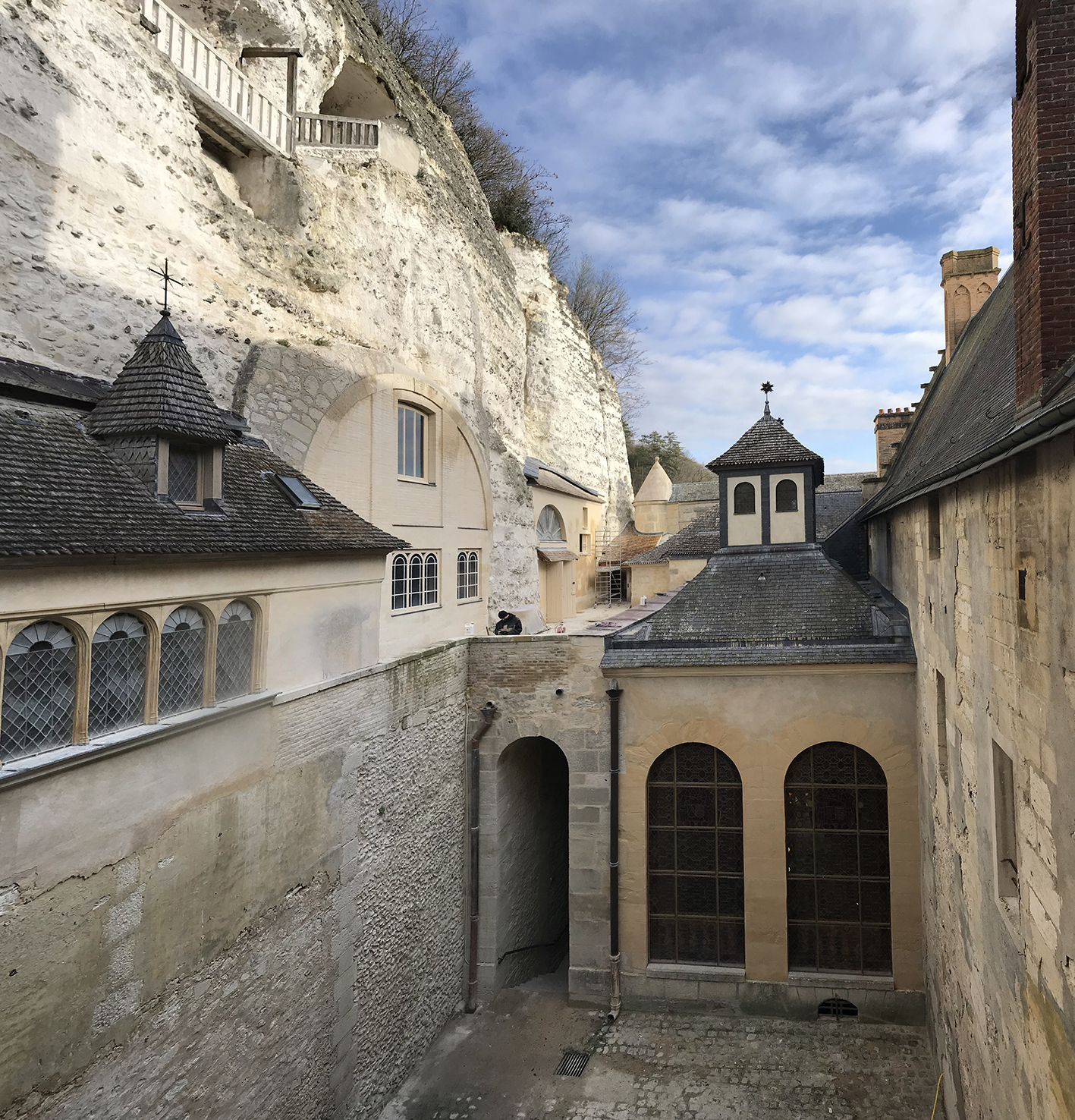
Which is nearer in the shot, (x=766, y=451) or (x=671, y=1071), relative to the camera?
(x=671, y=1071)

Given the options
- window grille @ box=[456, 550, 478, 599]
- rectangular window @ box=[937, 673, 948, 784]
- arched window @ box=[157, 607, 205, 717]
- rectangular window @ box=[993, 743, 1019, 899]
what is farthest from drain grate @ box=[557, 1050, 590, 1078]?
window grille @ box=[456, 550, 478, 599]

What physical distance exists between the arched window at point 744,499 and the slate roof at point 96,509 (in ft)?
28.5

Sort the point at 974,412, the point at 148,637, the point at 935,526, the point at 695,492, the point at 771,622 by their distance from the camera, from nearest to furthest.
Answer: the point at 148,637 < the point at 974,412 < the point at 935,526 < the point at 771,622 < the point at 695,492

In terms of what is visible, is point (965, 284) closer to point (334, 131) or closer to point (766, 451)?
point (766, 451)

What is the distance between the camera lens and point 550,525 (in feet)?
77.4

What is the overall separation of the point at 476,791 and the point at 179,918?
6.77m

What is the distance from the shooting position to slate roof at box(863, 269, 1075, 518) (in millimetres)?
4773

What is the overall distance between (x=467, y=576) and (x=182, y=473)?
9.37 metres

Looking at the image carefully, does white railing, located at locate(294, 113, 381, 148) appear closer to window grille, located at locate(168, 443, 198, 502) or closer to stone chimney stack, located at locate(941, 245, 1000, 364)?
window grille, located at locate(168, 443, 198, 502)

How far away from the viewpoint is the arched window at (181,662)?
20.3 feet

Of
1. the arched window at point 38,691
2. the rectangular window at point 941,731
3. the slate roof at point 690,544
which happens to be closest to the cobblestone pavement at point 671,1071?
the rectangular window at point 941,731

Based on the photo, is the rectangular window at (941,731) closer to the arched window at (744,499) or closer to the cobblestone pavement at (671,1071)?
the cobblestone pavement at (671,1071)

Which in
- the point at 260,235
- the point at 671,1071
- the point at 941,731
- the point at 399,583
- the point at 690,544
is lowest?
the point at 671,1071

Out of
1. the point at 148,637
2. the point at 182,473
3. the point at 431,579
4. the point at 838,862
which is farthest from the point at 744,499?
the point at 148,637
